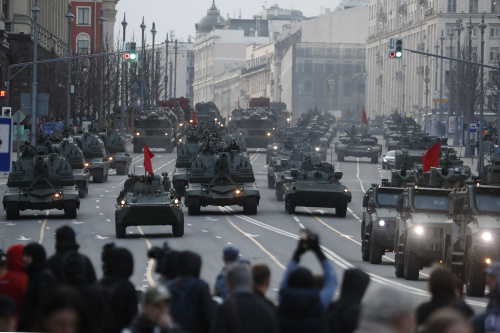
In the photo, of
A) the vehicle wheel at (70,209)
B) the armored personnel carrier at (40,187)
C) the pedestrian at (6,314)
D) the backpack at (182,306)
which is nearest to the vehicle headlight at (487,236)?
the backpack at (182,306)

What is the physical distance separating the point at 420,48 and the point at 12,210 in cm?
10595

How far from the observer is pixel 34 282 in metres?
11.6

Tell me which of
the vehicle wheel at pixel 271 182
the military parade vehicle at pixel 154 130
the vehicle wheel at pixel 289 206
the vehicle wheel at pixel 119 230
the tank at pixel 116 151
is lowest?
the vehicle wheel at pixel 119 230

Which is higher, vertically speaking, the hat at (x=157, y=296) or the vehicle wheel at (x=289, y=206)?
the hat at (x=157, y=296)

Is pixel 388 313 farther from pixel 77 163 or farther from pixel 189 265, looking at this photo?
pixel 77 163

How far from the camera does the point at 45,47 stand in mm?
93938

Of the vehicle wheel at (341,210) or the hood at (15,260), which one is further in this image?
the vehicle wheel at (341,210)

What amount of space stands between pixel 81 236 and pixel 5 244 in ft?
11.4

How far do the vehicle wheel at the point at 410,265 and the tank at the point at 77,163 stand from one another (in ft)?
82.4

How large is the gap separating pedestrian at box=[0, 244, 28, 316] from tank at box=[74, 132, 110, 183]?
44.1 m

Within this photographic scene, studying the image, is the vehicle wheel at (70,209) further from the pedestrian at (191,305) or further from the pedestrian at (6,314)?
the pedestrian at (6,314)

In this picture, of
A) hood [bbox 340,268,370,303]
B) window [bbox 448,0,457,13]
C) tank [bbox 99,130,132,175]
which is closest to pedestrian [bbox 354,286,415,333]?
hood [bbox 340,268,370,303]

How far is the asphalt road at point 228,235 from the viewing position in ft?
87.3

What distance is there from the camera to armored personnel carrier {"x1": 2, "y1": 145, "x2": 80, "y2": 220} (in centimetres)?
3953
